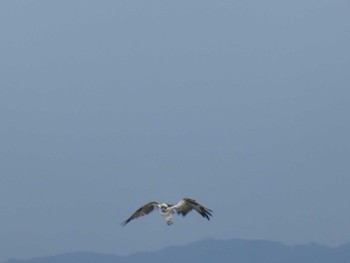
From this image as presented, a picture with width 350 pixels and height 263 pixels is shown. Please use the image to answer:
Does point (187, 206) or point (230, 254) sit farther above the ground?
point (230, 254)

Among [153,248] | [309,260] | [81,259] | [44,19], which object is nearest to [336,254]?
[309,260]

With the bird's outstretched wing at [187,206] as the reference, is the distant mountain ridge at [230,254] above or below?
above

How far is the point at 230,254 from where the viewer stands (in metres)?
13.2

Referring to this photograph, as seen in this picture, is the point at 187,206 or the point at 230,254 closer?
the point at 187,206

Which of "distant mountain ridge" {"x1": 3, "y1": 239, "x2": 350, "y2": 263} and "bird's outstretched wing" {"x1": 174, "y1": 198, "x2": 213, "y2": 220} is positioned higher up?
"distant mountain ridge" {"x1": 3, "y1": 239, "x2": 350, "y2": 263}

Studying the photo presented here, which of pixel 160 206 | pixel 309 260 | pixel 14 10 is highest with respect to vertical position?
pixel 14 10

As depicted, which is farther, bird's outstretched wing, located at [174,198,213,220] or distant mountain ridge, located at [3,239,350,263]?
distant mountain ridge, located at [3,239,350,263]

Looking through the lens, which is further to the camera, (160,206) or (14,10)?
(14,10)

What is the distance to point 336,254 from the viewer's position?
517 inches

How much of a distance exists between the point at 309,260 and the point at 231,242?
3.86ft

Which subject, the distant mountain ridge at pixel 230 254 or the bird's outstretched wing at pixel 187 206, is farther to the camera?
the distant mountain ridge at pixel 230 254

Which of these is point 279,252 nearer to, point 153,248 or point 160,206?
point 153,248

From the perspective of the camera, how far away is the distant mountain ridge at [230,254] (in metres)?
13.1

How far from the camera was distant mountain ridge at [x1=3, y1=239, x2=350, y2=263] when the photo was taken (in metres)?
13.1
